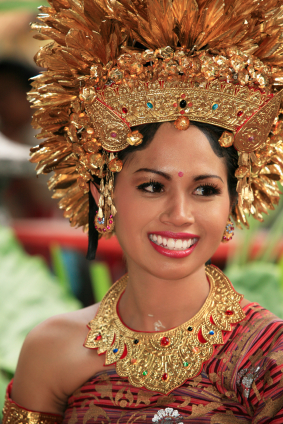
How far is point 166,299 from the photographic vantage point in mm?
1510

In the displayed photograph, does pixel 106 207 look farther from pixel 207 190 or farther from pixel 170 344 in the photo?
pixel 170 344

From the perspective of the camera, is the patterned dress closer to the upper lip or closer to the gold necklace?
the gold necklace

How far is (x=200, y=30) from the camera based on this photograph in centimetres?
131

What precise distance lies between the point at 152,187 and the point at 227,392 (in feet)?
2.02

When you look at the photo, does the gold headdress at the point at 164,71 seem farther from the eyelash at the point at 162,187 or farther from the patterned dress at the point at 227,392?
the patterned dress at the point at 227,392

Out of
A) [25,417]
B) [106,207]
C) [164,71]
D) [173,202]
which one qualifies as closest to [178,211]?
[173,202]

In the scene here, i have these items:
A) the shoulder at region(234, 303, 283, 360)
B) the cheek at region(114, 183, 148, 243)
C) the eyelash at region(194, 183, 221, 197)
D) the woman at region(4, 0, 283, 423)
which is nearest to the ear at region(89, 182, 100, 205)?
the woman at region(4, 0, 283, 423)

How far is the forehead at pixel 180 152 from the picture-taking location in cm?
133

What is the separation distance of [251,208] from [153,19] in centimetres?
66

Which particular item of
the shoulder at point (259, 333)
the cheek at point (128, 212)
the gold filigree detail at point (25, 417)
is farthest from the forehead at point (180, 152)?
the gold filigree detail at point (25, 417)

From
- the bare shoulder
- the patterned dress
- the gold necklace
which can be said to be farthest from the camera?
the bare shoulder

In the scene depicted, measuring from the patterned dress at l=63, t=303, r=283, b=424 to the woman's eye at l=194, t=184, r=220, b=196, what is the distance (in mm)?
390

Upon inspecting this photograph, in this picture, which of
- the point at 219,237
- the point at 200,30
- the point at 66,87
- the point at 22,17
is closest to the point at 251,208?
the point at 219,237

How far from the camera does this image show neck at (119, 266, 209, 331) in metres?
1.50
